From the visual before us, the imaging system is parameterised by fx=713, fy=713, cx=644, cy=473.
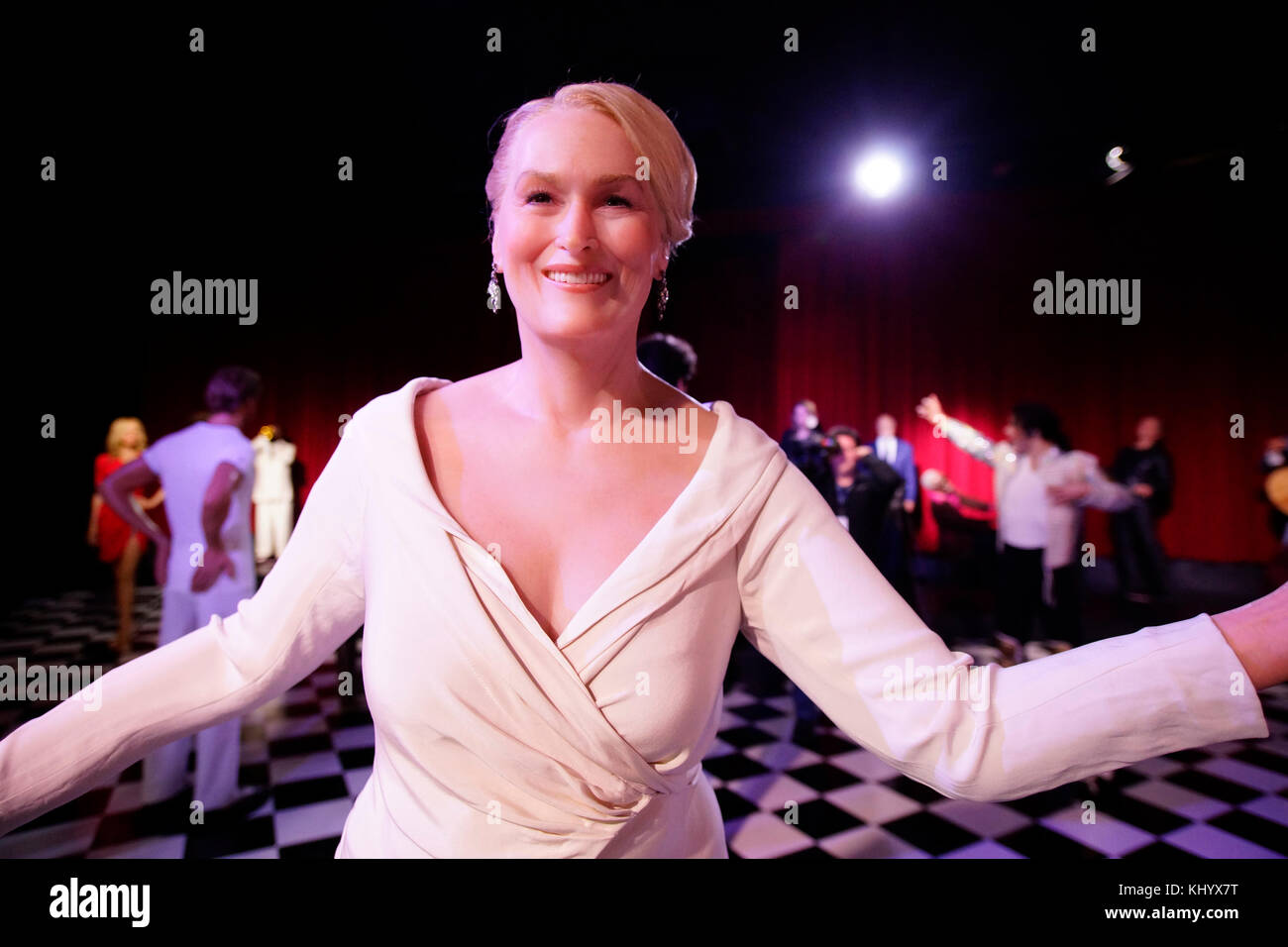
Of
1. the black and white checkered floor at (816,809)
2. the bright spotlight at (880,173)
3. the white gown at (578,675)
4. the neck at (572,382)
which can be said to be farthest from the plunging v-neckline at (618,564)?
the bright spotlight at (880,173)

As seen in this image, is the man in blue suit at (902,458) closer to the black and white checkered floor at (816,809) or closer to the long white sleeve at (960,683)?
the black and white checkered floor at (816,809)

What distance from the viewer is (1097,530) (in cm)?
824

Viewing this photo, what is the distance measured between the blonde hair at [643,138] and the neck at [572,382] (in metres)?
0.15

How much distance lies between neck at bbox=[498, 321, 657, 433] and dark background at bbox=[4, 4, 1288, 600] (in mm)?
2148

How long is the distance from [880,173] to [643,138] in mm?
6177

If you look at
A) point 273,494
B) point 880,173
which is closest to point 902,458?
point 880,173

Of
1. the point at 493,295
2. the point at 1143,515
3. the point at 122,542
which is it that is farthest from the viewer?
the point at 1143,515

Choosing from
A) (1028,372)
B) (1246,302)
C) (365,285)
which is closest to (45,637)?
(365,285)

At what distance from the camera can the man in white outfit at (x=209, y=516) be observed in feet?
8.52

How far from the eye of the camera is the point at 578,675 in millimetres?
694

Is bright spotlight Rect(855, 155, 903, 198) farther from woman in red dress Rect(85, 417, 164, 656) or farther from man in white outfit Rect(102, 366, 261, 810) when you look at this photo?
woman in red dress Rect(85, 417, 164, 656)

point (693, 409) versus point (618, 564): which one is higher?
point (693, 409)

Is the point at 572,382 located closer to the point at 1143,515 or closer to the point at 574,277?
the point at 574,277
